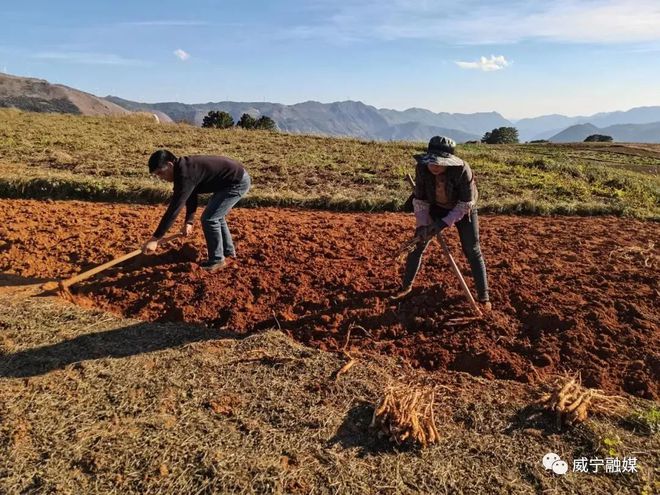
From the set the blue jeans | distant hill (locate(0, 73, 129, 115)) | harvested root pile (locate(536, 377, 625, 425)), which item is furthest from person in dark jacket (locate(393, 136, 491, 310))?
distant hill (locate(0, 73, 129, 115))

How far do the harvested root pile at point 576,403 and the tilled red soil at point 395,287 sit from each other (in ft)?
1.25

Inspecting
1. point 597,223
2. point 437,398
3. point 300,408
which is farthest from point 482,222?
point 300,408

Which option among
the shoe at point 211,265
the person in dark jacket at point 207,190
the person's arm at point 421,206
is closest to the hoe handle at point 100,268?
the person in dark jacket at point 207,190

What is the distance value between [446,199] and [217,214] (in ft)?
7.26

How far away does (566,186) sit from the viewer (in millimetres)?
10625

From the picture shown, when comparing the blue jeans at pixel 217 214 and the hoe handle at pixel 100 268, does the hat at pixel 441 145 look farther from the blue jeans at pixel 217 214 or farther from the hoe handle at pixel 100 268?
the hoe handle at pixel 100 268

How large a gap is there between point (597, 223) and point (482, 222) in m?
1.64

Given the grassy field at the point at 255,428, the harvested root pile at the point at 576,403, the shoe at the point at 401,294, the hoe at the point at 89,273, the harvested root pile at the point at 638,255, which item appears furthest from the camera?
the harvested root pile at the point at 638,255

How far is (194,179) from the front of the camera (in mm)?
4691

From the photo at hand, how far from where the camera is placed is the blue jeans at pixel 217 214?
16.5 ft

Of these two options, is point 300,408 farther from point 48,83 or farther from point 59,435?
point 48,83

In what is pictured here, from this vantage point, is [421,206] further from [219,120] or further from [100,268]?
[219,120]

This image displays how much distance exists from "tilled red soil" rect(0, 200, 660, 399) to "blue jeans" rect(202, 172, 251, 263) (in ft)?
0.89

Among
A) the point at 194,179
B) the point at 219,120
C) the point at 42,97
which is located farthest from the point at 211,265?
the point at 42,97
